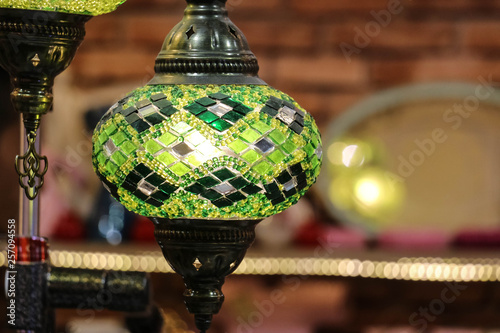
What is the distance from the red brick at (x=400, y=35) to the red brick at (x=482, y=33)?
3 cm

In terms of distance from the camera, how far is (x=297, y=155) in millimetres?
501

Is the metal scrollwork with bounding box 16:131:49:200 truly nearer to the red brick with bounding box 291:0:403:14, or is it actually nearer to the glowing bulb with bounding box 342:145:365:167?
the glowing bulb with bounding box 342:145:365:167

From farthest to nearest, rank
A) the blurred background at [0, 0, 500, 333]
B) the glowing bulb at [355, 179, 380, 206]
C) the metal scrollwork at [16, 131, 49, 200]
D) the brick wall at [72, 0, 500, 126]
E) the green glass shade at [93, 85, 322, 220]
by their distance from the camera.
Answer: the brick wall at [72, 0, 500, 126], the glowing bulb at [355, 179, 380, 206], the blurred background at [0, 0, 500, 333], the metal scrollwork at [16, 131, 49, 200], the green glass shade at [93, 85, 322, 220]

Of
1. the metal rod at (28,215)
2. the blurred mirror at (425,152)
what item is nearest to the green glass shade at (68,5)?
the metal rod at (28,215)

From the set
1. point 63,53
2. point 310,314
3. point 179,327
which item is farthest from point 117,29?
point 63,53

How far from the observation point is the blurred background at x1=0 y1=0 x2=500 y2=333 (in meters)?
1.65

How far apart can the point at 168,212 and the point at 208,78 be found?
0.26 feet

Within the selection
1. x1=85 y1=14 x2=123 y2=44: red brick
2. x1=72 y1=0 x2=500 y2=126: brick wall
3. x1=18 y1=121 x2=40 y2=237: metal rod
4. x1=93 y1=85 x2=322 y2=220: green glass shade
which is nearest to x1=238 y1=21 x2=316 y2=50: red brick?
x1=72 y1=0 x2=500 y2=126: brick wall

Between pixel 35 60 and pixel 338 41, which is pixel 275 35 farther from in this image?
pixel 35 60

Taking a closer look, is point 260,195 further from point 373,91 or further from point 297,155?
point 373,91

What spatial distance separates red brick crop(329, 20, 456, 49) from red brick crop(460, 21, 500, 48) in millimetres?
31

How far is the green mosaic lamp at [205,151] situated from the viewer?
1.57 feet

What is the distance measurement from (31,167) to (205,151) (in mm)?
172

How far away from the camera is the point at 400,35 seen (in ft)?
6.51
